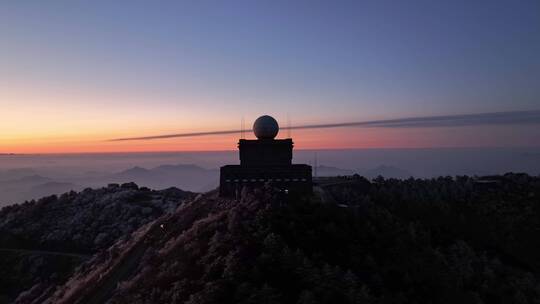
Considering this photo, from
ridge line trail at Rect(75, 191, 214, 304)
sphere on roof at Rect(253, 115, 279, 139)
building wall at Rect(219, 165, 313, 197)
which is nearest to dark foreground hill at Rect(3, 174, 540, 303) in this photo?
ridge line trail at Rect(75, 191, 214, 304)

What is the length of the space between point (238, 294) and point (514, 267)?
86.7ft

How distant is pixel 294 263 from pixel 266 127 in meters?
20.6

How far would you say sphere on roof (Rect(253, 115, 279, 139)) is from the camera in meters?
40.4

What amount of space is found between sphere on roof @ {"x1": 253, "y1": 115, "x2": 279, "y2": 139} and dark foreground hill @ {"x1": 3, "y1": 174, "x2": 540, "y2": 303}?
24.5 feet

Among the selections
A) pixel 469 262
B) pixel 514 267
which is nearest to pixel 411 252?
pixel 469 262

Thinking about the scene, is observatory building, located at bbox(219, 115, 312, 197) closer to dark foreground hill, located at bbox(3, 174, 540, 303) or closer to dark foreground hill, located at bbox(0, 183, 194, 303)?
dark foreground hill, located at bbox(3, 174, 540, 303)

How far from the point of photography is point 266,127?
4038 centimetres

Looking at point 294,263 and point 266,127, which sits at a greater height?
point 266,127

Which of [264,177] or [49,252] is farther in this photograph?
[49,252]

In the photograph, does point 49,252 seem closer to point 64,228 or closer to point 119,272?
point 64,228

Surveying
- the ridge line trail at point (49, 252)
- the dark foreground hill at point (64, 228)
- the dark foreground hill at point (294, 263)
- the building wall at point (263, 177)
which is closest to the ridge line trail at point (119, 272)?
the dark foreground hill at point (294, 263)

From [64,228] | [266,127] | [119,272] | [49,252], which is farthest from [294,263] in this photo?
[64,228]

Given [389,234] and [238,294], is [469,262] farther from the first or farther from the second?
[238,294]

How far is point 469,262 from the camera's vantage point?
31406 millimetres
